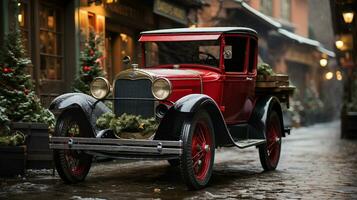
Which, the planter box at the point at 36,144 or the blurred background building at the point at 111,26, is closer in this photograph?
the planter box at the point at 36,144

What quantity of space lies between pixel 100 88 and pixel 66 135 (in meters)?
0.76

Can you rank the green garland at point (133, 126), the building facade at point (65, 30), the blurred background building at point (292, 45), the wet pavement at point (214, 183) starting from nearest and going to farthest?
the wet pavement at point (214, 183), the green garland at point (133, 126), the building facade at point (65, 30), the blurred background building at point (292, 45)

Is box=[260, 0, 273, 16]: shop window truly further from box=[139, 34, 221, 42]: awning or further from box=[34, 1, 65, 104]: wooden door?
box=[139, 34, 221, 42]: awning

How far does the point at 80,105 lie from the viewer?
852cm

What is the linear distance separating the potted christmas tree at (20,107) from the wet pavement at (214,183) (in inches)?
15.6

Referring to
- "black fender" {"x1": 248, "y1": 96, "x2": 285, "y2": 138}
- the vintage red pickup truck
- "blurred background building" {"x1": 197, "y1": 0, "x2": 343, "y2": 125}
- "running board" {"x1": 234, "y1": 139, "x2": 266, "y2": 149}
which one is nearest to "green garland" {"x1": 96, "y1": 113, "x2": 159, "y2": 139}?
the vintage red pickup truck

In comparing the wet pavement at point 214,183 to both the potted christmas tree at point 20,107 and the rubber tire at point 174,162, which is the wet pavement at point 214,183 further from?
the potted christmas tree at point 20,107

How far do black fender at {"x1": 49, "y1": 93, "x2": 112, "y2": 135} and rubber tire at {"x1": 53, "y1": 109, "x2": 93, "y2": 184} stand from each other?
0.29ft

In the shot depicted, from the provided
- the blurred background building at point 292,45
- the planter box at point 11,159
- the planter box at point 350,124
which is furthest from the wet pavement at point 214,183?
the blurred background building at point 292,45

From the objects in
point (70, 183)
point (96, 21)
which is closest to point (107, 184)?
point (70, 183)

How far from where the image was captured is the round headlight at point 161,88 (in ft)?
26.6

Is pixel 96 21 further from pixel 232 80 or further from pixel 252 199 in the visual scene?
pixel 252 199

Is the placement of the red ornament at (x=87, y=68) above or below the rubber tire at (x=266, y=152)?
above

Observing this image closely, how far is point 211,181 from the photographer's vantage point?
356 inches
